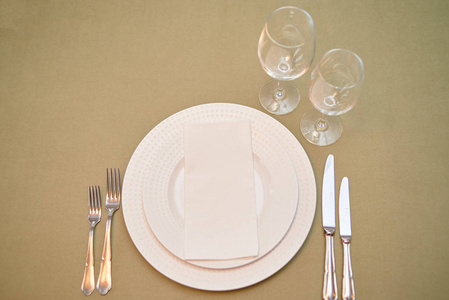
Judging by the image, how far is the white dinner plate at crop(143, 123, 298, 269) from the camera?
28.4 inches

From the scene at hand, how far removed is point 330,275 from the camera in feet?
2.37

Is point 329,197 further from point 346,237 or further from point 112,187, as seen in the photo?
point 112,187

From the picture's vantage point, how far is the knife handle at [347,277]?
708 millimetres

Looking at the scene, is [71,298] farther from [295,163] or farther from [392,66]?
[392,66]

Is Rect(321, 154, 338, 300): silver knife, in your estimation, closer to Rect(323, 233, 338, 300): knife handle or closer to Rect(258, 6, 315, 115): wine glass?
Rect(323, 233, 338, 300): knife handle

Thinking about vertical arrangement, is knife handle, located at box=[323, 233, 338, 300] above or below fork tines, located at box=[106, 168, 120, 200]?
below

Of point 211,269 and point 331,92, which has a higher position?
point 331,92

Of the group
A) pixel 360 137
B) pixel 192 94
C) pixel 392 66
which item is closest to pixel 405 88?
pixel 392 66

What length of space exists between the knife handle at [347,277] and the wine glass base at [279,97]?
0.37 m

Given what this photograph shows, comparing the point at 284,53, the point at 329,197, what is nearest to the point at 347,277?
the point at 329,197

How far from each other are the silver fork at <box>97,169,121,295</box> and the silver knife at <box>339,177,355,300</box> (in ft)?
1.75

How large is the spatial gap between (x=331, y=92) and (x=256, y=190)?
0.93 feet

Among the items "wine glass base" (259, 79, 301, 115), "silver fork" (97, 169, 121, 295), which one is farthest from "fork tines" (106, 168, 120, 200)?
"wine glass base" (259, 79, 301, 115)

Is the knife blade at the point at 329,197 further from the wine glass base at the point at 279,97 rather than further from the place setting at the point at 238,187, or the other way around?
the wine glass base at the point at 279,97
